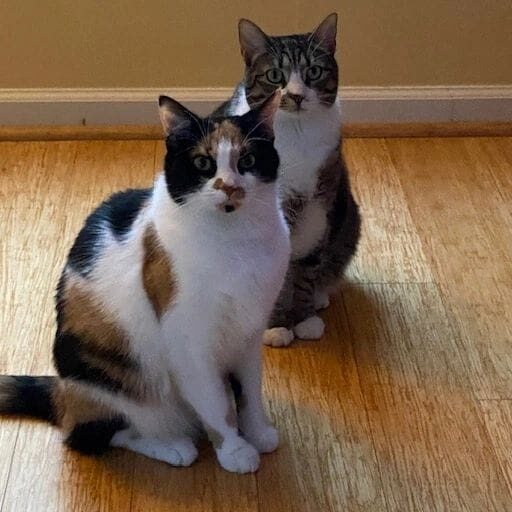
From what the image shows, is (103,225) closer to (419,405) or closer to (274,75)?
(274,75)

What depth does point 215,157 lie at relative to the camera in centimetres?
154

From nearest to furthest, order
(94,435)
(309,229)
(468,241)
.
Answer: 1. (94,435)
2. (309,229)
3. (468,241)

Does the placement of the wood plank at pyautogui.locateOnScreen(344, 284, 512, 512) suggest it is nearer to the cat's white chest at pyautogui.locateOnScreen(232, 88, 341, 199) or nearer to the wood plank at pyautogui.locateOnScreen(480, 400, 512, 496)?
the wood plank at pyautogui.locateOnScreen(480, 400, 512, 496)

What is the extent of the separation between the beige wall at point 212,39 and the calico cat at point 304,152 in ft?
2.51

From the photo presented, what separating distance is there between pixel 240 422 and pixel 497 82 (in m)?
1.55

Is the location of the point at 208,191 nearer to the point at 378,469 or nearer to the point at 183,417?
the point at 183,417

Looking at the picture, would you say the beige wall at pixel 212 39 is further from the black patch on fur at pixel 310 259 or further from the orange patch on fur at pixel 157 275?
the orange patch on fur at pixel 157 275

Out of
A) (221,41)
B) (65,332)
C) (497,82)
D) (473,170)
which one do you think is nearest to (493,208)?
(473,170)

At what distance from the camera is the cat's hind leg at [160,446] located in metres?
1.75

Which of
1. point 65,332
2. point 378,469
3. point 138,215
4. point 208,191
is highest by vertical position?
point 208,191

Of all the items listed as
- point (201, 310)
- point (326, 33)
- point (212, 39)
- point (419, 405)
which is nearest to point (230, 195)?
point (201, 310)

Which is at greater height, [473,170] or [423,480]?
[423,480]

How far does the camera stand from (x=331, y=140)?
6.45 ft

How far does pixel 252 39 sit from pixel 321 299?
606 mm
